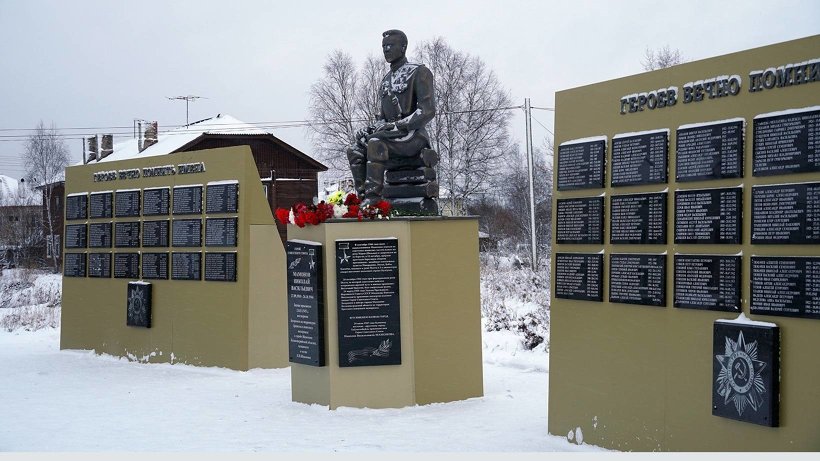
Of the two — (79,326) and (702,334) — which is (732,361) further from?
(79,326)

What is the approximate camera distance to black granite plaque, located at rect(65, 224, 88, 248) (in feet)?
53.1

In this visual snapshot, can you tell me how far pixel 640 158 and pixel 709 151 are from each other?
0.69 metres

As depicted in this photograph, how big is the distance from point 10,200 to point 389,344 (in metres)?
55.9

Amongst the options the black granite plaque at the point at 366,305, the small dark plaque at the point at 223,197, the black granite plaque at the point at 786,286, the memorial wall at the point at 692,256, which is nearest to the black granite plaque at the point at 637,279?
the memorial wall at the point at 692,256

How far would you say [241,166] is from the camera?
12930 millimetres

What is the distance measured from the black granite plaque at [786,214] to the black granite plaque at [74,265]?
517 inches

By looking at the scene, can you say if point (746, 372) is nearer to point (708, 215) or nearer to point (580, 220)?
point (708, 215)

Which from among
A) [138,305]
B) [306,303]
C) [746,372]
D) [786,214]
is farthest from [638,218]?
[138,305]

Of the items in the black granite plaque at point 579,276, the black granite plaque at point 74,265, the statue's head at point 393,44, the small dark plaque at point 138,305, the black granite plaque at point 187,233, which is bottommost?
the small dark plaque at point 138,305

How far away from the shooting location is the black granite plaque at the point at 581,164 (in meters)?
7.34

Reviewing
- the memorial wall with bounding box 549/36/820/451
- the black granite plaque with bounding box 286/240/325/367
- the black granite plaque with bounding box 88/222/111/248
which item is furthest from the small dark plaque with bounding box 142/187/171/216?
the memorial wall with bounding box 549/36/820/451

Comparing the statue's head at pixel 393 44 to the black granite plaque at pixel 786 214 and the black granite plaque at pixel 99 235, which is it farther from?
the black granite plaque at pixel 99 235

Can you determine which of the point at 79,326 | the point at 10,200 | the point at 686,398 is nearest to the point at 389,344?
the point at 686,398

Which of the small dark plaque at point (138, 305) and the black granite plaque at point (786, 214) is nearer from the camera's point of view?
the black granite plaque at point (786, 214)
